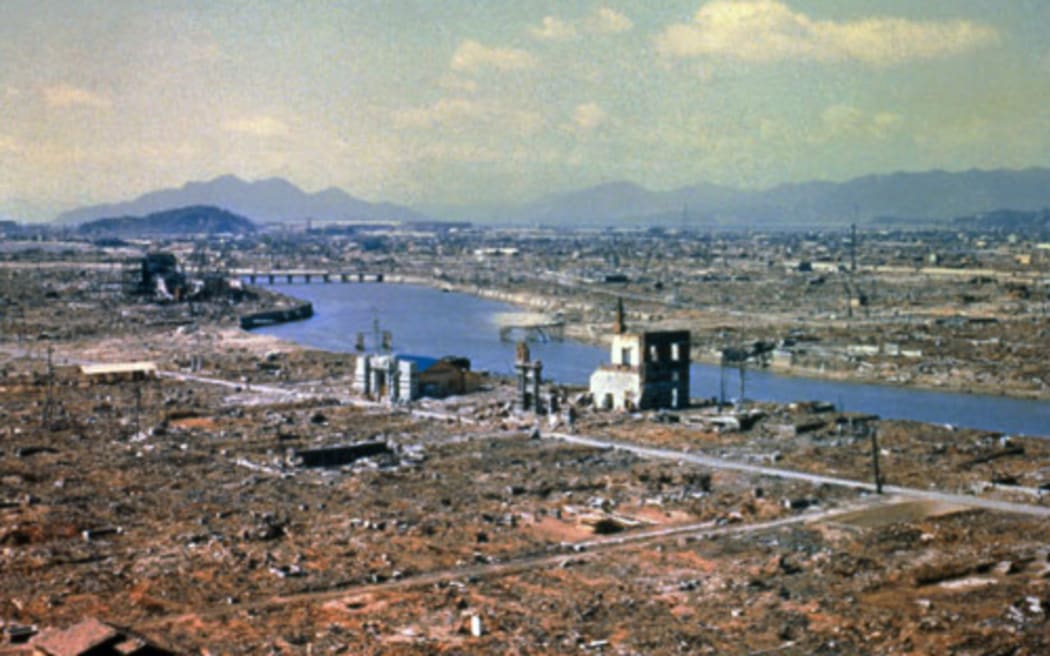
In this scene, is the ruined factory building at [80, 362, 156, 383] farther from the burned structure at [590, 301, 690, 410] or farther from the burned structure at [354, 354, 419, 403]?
the burned structure at [590, 301, 690, 410]

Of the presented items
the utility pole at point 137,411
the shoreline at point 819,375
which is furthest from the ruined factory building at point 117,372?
the shoreline at point 819,375

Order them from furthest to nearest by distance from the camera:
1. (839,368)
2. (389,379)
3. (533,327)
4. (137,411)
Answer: (533,327) < (839,368) < (389,379) < (137,411)

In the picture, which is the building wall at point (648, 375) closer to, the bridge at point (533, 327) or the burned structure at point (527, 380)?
the burned structure at point (527, 380)

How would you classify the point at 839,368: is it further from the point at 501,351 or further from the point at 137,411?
the point at 137,411

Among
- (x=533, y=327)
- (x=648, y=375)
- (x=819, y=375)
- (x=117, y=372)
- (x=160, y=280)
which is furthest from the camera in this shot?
(x=160, y=280)

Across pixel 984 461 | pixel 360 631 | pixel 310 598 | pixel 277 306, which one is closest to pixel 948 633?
pixel 360 631

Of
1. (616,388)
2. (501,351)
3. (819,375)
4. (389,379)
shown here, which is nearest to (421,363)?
(389,379)

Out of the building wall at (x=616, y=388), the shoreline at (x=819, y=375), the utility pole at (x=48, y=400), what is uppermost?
the building wall at (x=616, y=388)
